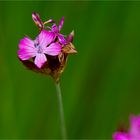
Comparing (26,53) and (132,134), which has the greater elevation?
(26,53)

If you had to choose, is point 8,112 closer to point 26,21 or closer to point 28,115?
point 28,115

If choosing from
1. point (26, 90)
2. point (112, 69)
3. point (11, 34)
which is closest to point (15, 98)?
point (26, 90)

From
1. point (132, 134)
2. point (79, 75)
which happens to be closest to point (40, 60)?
point (132, 134)

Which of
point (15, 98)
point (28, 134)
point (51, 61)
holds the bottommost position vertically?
point (28, 134)

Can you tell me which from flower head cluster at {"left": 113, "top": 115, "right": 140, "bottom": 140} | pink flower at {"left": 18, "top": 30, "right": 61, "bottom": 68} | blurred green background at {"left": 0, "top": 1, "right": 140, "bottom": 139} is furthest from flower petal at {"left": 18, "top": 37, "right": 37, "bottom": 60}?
blurred green background at {"left": 0, "top": 1, "right": 140, "bottom": 139}

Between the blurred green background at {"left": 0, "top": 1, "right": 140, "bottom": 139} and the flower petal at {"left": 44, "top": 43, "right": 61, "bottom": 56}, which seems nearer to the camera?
the flower petal at {"left": 44, "top": 43, "right": 61, "bottom": 56}

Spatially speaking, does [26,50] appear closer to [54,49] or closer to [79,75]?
[54,49]

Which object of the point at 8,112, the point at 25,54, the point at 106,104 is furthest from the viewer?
the point at 106,104

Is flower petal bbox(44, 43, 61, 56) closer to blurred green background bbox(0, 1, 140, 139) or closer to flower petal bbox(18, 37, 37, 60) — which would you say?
flower petal bbox(18, 37, 37, 60)
